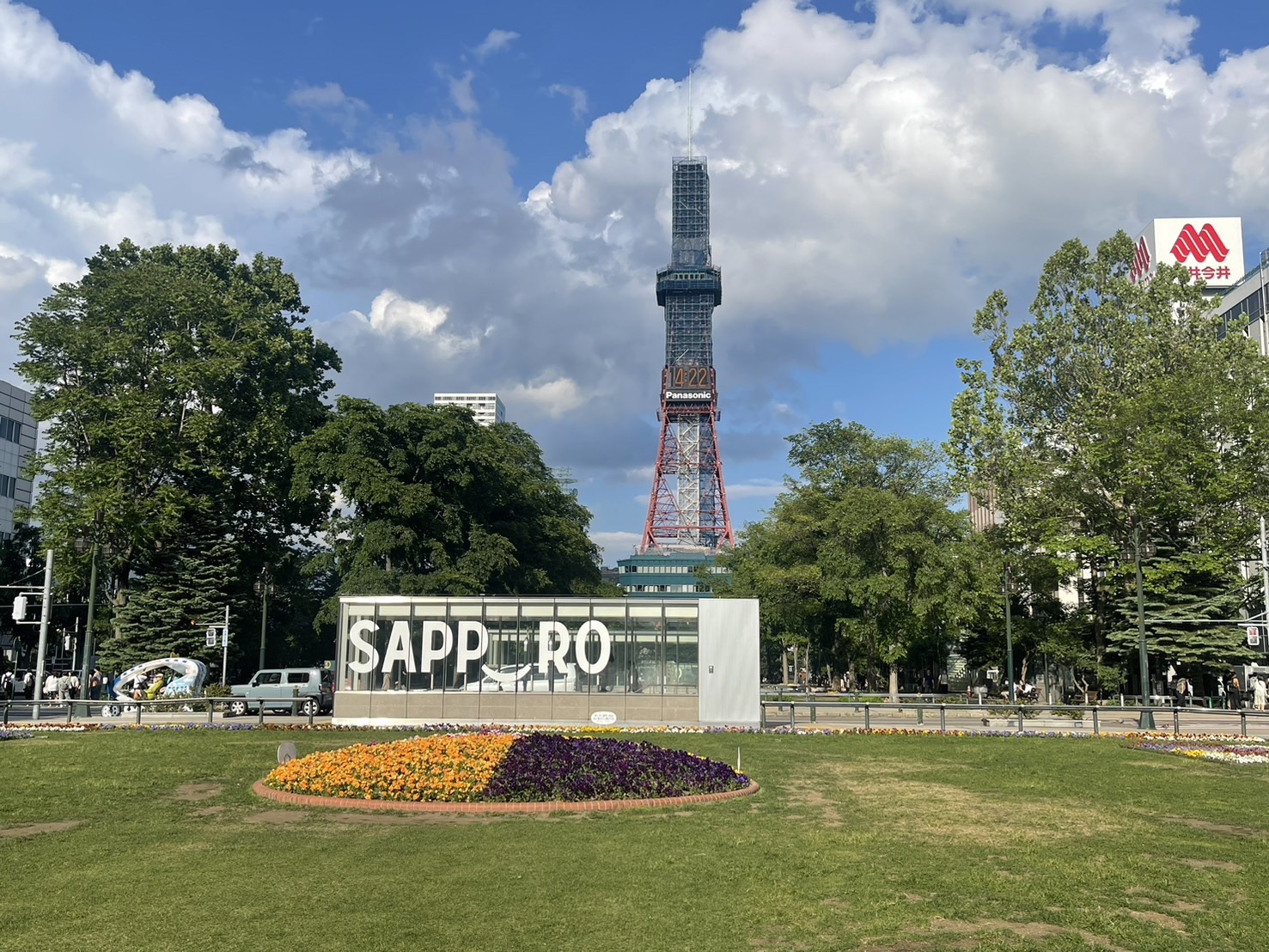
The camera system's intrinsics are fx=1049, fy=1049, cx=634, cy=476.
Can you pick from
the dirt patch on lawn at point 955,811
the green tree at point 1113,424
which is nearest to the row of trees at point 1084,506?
the green tree at point 1113,424

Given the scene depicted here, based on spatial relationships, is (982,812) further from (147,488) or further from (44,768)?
(147,488)

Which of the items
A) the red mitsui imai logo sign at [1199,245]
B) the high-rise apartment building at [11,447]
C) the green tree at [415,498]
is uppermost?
the red mitsui imai logo sign at [1199,245]

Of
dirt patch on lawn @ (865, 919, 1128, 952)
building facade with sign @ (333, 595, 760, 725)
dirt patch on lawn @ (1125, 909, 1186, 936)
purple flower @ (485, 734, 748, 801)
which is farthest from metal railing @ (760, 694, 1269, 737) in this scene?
dirt patch on lawn @ (865, 919, 1128, 952)

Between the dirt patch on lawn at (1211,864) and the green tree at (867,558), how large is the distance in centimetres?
3323

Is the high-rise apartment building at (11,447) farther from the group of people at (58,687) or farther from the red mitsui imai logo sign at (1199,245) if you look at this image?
the red mitsui imai logo sign at (1199,245)

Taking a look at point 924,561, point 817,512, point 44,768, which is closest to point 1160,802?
point 44,768

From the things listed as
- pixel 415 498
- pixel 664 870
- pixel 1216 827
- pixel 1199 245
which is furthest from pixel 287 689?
pixel 1199 245

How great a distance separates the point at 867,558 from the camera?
4984 cm

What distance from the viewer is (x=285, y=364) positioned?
50.2 m

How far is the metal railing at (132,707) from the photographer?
104ft

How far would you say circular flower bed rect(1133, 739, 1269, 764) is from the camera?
23.1 meters

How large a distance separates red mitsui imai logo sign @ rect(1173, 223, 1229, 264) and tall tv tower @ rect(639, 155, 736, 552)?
3143 inches

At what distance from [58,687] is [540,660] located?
80.9ft

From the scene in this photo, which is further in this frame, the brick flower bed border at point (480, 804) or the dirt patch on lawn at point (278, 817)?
the brick flower bed border at point (480, 804)
